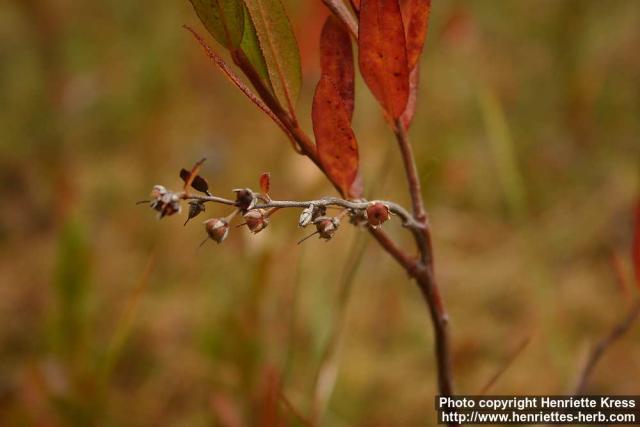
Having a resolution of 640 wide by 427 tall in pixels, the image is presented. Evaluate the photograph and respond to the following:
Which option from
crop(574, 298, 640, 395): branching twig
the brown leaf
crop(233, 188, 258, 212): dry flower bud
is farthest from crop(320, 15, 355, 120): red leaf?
crop(574, 298, 640, 395): branching twig

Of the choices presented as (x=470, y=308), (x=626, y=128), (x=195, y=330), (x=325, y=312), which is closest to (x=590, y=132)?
(x=626, y=128)

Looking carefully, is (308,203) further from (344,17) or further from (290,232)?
(290,232)

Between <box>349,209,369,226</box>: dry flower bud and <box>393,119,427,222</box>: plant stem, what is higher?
<box>393,119,427,222</box>: plant stem

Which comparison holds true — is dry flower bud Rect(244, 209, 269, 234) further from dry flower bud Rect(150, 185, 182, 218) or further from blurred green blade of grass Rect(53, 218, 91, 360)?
blurred green blade of grass Rect(53, 218, 91, 360)

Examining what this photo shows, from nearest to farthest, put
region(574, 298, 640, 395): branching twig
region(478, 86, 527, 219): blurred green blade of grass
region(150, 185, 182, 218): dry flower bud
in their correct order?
1. region(150, 185, 182, 218): dry flower bud
2. region(574, 298, 640, 395): branching twig
3. region(478, 86, 527, 219): blurred green blade of grass

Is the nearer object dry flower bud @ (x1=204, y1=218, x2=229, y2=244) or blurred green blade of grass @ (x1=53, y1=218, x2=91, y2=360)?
dry flower bud @ (x1=204, y1=218, x2=229, y2=244)

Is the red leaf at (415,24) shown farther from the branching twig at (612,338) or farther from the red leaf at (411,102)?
the branching twig at (612,338)

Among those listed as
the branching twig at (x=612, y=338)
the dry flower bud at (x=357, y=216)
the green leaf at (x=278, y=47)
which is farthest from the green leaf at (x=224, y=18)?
the branching twig at (x=612, y=338)

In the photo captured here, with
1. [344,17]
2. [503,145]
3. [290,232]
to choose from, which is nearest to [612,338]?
[503,145]
